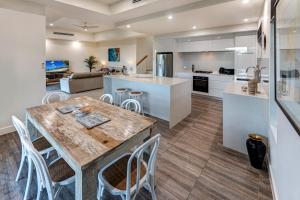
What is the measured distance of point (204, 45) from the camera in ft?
20.0

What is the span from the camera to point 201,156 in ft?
8.14

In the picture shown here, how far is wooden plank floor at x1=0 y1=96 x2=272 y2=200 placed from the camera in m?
1.78

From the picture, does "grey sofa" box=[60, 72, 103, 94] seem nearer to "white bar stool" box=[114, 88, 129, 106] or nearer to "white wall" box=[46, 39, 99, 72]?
"white bar stool" box=[114, 88, 129, 106]

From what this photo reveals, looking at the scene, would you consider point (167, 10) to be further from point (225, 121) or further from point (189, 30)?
point (225, 121)

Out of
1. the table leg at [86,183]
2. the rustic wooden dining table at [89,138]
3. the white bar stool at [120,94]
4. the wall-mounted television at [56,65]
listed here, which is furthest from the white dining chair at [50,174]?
the wall-mounted television at [56,65]

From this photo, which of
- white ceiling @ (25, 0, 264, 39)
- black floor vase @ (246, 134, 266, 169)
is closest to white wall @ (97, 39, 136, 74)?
white ceiling @ (25, 0, 264, 39)

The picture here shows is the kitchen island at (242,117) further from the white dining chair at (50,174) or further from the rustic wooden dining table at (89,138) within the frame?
the white dining chair at (50,174)

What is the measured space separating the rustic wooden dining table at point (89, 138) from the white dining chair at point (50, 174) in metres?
0.16

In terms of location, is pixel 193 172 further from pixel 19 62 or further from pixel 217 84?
pixel 217 84

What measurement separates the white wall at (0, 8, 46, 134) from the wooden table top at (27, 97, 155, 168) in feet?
5.16

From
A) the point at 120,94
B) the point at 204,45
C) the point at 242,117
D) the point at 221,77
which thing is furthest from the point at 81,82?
the point at 242,117

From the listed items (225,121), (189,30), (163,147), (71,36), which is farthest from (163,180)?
(71,36)

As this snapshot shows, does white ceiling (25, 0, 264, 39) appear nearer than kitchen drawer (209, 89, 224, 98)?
Yes

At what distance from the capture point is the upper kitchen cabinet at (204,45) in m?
5.61
